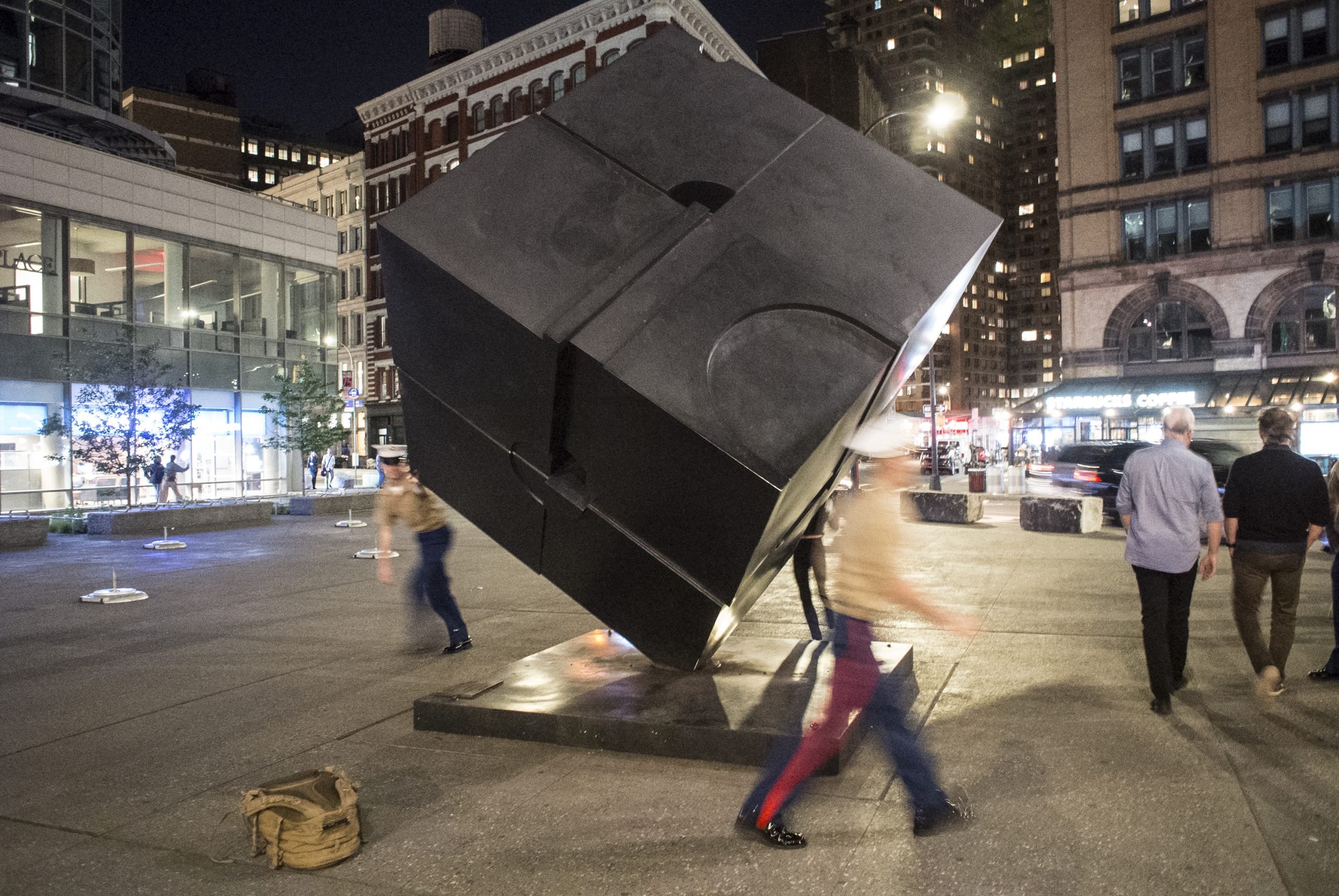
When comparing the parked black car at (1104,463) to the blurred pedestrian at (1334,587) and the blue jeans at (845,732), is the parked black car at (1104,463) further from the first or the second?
the blue jeans at (845,732)

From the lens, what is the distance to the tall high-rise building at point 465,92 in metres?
46.9

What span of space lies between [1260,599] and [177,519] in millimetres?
20388

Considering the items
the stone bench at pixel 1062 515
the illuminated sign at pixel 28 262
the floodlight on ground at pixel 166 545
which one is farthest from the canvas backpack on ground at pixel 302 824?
the illuminated sign at pixel 28 262

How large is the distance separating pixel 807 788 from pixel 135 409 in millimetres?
21206

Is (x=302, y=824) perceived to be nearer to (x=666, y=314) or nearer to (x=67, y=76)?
(x=666, y=314)

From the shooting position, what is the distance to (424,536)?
25.5 feet

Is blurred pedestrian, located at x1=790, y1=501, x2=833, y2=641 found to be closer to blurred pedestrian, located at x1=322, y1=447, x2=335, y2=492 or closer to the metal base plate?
the metal base plate

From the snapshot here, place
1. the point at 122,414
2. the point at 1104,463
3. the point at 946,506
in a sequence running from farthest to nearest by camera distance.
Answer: the point at 122,414 → the point at 1104,463 → the point at 946,506

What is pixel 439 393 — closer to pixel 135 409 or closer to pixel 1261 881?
pixel 1261 881

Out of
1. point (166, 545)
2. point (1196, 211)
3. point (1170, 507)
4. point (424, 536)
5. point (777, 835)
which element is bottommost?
point (166, 545)

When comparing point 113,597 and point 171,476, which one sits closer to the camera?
point 113,597

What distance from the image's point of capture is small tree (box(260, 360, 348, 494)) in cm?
2716

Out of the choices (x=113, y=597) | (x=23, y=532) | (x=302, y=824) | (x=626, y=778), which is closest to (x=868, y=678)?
(x=626, y=778)

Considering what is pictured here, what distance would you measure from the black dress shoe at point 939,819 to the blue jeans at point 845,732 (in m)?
0.03
